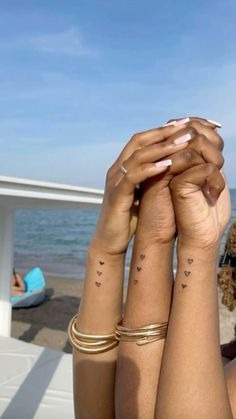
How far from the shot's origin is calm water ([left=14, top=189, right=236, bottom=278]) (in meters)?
17.5

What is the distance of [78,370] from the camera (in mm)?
1259

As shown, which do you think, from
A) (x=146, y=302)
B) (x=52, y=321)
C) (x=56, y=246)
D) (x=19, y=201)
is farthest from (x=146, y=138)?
(x=56, y=246)

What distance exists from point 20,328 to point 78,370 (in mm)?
5986

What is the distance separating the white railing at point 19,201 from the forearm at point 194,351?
140 centimetres

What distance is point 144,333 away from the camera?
1.15m

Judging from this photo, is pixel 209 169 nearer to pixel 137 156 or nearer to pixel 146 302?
pixel 137 156

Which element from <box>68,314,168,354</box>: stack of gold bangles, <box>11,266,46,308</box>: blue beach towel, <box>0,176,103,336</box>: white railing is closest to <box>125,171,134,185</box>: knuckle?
<box>68,314,168,354</box>: stack of gold bangles

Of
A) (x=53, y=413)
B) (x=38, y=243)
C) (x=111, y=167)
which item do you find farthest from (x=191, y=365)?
(x=38, y=243)

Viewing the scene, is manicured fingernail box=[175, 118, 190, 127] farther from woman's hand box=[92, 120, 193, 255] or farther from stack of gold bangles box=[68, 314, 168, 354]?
stack of gold bangles box=[68, 314, 168, 354]

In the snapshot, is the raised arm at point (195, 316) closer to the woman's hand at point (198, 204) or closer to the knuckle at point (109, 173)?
the woman's hand at point (198, 204)

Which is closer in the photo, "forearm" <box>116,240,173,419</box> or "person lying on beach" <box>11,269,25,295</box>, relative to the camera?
"forearm" <box>116,240,173,419</box>

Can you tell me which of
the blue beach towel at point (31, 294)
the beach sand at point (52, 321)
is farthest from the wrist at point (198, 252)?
the blue beach towel at point (31, 294)

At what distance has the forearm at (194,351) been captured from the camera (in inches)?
40.6

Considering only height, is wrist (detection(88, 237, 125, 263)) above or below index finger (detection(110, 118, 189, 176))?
below
